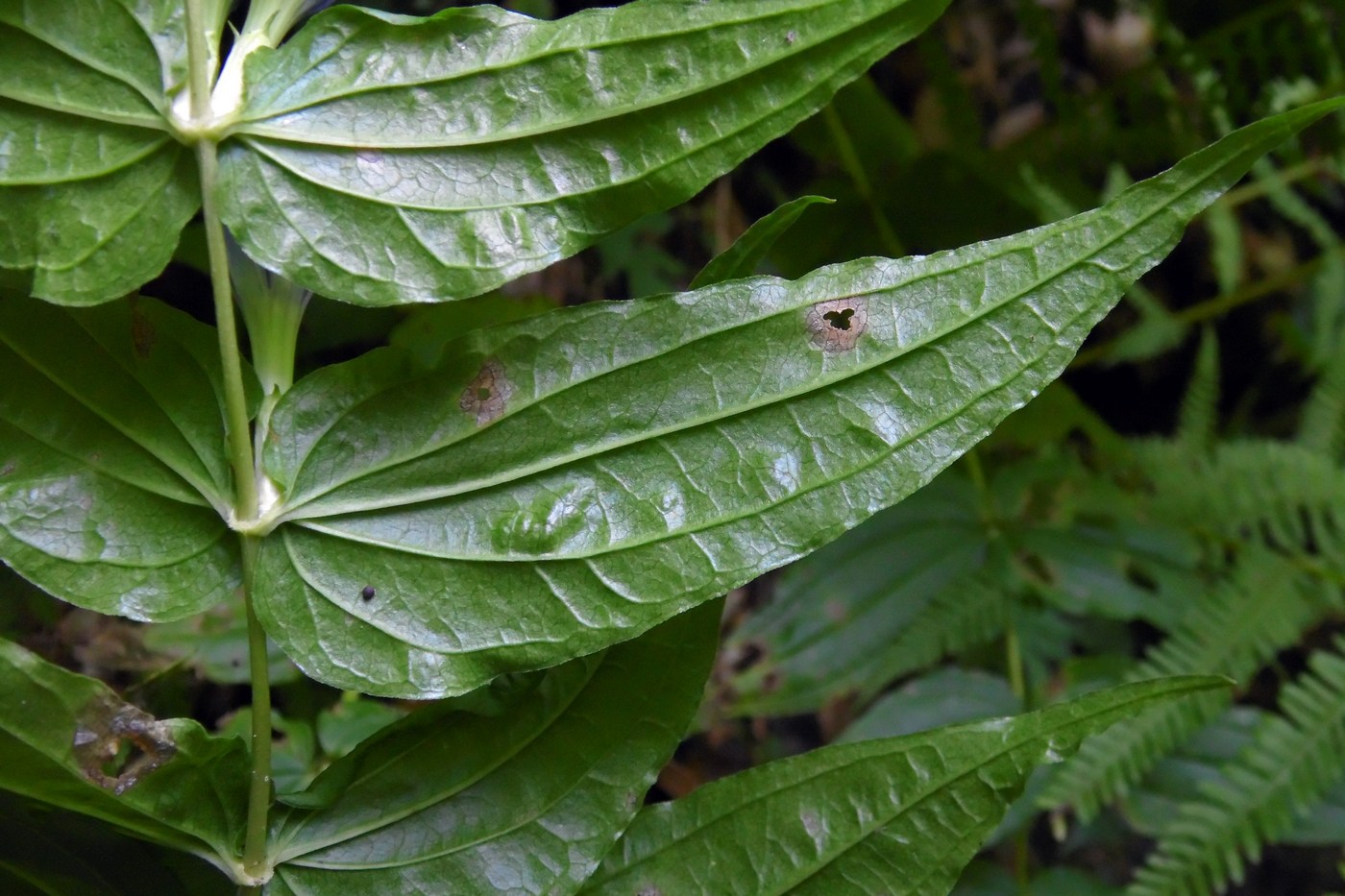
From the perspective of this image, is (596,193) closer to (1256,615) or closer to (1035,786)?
(1035,786)

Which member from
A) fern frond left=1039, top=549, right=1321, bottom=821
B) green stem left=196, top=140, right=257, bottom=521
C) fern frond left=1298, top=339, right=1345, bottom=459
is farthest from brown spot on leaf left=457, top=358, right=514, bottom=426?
fern frond left=1298, top=339, right=1345, bottom=459

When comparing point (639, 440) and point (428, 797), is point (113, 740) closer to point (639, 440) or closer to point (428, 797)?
point (428, 797)

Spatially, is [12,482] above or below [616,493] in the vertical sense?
above

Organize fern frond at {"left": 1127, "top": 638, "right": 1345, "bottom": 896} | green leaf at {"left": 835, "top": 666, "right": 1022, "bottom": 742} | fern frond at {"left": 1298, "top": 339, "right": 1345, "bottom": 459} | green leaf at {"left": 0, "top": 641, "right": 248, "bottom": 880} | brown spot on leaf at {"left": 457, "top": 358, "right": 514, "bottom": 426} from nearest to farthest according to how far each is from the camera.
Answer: green leaf at {"left": 0, "top": 641, "right": 248, "bottom": 880}, brown spot on leaf at {"left": 457, "top": 358, "right": 514, "bottom": 426}, fern frond at {"left": 1127, "top": 638, "right": 1345, "bottom": 896}, green leaf at {"left": 835, "top": 666, "right": 1022, "bottom": 742}, fern frond at {"left": 1298, "top": 339, "right": 1345, "bottom": 459}

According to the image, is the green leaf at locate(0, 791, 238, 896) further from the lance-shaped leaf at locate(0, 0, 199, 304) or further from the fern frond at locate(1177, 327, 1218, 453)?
the fern frond at locate(1177, 327, 1218, 453)

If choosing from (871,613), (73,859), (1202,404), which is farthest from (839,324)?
(1202,404)

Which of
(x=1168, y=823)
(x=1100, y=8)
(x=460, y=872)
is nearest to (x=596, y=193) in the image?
(x=460, y=872)
